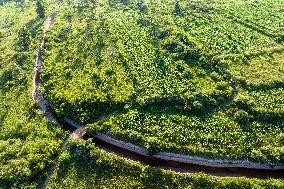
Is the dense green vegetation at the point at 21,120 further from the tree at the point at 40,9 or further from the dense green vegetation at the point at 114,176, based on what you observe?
the dense green vegetation at the point at 114,176

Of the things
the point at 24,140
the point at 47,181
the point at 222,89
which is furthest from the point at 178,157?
the point at 24,140

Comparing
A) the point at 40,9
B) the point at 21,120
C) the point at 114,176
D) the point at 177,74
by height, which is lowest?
the point at 114,176

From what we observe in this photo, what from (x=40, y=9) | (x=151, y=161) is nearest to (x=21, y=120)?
(x=151, y=161)

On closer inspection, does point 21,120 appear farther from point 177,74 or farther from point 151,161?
point 177,74

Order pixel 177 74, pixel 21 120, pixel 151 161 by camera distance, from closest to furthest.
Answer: pixel 151 161 < pixel 21 120 < pixel 177 74

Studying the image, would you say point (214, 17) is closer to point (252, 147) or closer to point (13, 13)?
point (252, 147)

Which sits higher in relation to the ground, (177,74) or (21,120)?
(21,120)
